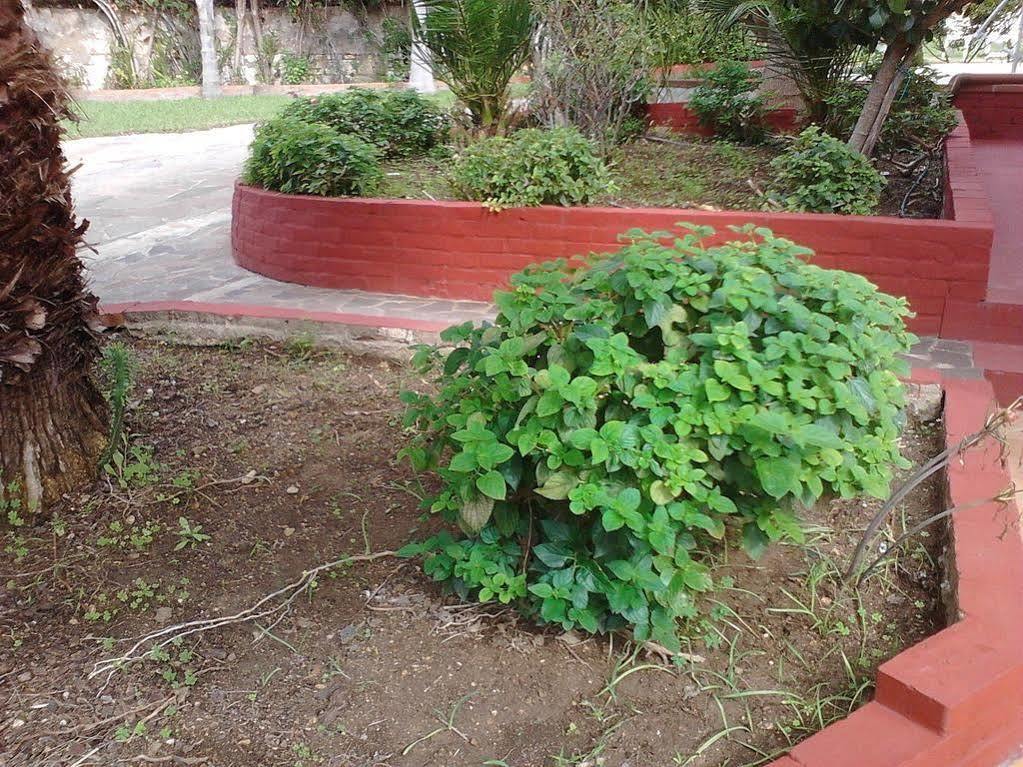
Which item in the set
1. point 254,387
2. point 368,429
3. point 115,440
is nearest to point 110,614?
point 115,440

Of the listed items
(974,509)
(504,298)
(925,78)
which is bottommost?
(974,509)

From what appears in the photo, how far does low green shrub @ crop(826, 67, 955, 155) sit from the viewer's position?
6.68 metres

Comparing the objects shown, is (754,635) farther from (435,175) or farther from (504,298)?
(435,175)

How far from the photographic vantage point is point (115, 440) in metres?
3.19

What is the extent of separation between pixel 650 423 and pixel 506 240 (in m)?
3.41

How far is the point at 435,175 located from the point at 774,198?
2564 millimetres

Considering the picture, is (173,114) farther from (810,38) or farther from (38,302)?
(38,302)

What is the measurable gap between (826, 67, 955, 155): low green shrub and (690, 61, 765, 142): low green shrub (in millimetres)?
737

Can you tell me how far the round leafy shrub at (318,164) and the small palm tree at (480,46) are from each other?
1.23 meters

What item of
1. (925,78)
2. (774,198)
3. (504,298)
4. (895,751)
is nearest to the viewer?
(895,751)

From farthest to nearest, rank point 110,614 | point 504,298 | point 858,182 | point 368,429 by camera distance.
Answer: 1. point 858,182
2. point 368,429
3. point 110,614
4. point 504,298

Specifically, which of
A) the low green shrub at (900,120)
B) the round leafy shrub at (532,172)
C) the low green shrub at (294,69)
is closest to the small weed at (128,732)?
the round leafy shrub at (532,172)

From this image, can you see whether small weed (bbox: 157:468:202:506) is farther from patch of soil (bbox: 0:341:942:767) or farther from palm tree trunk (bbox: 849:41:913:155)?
palm tree trunk (bbox: 849:41:913:155)

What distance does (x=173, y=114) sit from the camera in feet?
53.9
